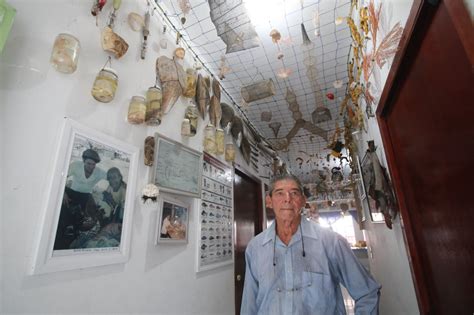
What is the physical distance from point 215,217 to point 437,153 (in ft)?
4.01

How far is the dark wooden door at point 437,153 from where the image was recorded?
48 centimetres

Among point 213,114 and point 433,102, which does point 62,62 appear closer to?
point 213,114

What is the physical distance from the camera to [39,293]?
1.89 ft

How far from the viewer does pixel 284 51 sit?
4.81ft

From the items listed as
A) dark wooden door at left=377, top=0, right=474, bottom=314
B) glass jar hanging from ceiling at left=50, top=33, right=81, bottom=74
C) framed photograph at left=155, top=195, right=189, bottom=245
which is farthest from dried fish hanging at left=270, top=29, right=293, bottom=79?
framed photograph at left=155, top=195, right=189, bottom=245

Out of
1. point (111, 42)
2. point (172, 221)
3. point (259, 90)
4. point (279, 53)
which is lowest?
point (172, 221)

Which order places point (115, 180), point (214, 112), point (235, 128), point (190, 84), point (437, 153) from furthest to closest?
point (235, 128) < point (214, 112) < point (190, 84) < point (115, 180) < point (437, 153)

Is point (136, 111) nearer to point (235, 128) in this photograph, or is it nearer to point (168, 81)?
point (168, 81)

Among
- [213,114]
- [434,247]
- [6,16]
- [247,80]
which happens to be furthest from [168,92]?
[434,247]

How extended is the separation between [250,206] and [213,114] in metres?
1.12

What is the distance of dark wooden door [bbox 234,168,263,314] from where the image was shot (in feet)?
5.66

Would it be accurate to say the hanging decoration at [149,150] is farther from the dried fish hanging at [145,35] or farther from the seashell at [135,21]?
the seashell at [135,21]

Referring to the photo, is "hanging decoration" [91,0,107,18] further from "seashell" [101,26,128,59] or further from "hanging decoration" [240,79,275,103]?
"hanging decoration" [240,79,275,103]

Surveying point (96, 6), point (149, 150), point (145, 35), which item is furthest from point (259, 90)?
point (96, 6)
